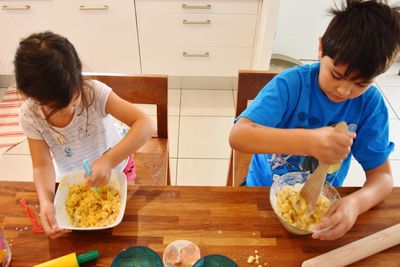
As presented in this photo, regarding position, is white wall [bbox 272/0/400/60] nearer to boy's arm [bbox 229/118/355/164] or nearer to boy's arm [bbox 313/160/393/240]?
boy's arm [bbox 313/160/393/240]

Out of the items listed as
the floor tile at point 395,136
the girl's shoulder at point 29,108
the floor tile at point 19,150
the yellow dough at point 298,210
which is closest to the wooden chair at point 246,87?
the yellow dough at point 298,210

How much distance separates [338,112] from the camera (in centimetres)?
94

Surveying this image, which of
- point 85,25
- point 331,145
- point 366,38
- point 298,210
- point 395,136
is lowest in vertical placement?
point 395,136

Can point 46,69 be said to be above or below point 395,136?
above

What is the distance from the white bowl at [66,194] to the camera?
0.79 metres

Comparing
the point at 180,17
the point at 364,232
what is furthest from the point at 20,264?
the point at 180,17

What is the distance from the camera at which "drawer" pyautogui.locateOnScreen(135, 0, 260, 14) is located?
2.02m

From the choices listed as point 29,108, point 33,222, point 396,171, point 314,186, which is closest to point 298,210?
point 314,186

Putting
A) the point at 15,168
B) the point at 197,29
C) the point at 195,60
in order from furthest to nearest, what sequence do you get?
the point at 195,60, the point at 197,29, the point at 15,168

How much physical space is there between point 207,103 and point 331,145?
178cm

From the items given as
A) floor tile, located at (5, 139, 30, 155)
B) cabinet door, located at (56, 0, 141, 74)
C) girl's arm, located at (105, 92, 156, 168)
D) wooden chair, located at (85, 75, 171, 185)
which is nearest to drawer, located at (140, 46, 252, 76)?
cabinet door, located at (56, 0, 141, 74)

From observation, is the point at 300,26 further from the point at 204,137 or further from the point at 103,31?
the point at 103,31

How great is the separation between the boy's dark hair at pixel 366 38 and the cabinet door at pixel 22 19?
1.84m

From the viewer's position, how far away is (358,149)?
96 centimetres
